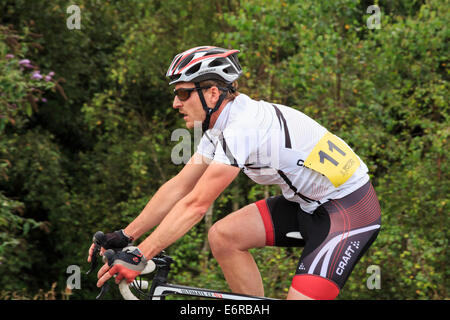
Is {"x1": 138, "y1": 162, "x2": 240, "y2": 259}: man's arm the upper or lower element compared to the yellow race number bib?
lower

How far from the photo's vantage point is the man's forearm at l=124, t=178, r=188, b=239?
350cm

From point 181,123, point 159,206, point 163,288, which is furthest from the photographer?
point 181,123

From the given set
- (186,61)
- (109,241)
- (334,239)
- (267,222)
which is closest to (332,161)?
(334,239)

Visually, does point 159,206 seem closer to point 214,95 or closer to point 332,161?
point 214,95

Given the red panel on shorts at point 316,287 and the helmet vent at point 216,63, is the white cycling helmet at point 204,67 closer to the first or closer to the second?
the helmet vent at point 216,63

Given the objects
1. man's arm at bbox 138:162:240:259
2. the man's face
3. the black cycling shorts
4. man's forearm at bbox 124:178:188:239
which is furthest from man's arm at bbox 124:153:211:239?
the black cycling shorts

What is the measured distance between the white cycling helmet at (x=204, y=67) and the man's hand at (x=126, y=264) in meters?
0.91

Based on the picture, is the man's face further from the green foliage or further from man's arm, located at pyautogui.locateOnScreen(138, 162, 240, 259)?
the green foliage

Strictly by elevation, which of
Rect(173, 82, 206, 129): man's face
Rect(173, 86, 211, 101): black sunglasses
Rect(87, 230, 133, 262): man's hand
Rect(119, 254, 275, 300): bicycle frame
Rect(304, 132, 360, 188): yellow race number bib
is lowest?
Rect(119, 254, 275, 300): bicycle frame

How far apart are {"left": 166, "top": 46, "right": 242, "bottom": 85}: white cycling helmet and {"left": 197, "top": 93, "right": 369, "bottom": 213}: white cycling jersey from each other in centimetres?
14

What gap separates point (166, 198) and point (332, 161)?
928mm

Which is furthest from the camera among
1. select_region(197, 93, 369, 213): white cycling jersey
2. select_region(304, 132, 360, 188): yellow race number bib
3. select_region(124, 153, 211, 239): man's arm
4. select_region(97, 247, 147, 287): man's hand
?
select_region(124, 153, 211, 239): man's arm

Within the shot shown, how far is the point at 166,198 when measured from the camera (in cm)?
355

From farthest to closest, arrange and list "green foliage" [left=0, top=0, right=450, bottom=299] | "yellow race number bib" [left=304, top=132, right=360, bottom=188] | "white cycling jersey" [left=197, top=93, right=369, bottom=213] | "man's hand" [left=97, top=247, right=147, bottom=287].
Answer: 1. "green foliage" [left=0, top=0, right=450, bottom=299]
2. "yellow race number bib" [left=304, top=132, right=360, bottom=188]
3. "white cycling jersey" [left=197, top=93, right=369, bottom=213]
4. "man's hand" [left=97, top=247, right=147, bottom=287]
